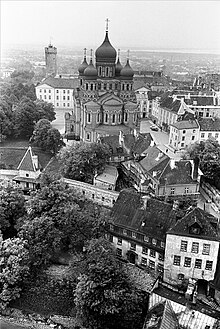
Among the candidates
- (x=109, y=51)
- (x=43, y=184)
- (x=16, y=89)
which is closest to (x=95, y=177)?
(x=43, y=184)

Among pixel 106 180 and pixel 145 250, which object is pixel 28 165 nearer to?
pixel 106 180

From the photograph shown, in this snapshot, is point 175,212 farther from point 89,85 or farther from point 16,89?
point 16,89

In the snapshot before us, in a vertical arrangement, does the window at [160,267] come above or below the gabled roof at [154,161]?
below

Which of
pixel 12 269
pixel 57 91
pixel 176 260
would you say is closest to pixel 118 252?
pixel 176 260

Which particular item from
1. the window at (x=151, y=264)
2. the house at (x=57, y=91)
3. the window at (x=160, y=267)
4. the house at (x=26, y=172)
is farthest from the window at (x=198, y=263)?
the house at (x=57, y=91)

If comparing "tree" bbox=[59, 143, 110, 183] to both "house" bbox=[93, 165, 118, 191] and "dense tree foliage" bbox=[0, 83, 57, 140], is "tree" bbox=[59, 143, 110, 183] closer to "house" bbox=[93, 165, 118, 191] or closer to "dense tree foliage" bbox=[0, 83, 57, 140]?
"house" bbox=[93, 165, 118, 191]

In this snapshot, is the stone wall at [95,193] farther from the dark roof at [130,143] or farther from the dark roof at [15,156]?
the dark roof at [130,143]

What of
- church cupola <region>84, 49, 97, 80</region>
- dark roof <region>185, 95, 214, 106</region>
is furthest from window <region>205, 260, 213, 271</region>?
dark roof <region>185, 95, 214, 106</region>
